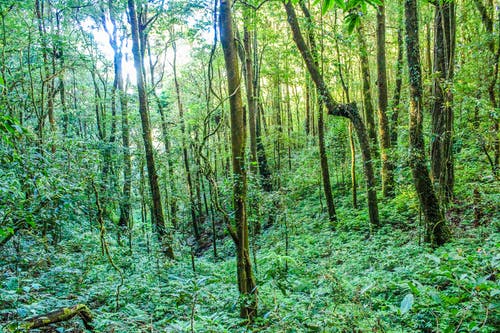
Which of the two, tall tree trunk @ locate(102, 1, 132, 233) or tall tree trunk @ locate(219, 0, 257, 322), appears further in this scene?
tall tree trunk @ locate(102, 1, 132, 233)

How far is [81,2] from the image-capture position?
13.2m

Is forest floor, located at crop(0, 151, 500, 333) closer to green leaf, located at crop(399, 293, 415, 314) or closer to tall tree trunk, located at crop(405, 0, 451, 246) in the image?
green leaf, located at crop(399, 293, 415, 314)

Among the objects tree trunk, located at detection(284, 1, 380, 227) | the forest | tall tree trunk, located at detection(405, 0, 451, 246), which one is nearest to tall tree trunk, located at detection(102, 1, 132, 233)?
the forest

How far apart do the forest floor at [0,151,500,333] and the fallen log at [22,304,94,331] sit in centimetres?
12

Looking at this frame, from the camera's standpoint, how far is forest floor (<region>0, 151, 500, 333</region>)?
3711 millimetres

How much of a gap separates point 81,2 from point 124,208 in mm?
8957

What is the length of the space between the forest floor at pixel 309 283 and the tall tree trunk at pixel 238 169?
466 mm

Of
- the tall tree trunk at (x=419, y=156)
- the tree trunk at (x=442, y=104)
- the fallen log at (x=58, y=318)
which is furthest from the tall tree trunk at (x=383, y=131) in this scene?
the fallen log at (x=58, y=318)

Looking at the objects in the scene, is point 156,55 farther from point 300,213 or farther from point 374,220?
point 374,220

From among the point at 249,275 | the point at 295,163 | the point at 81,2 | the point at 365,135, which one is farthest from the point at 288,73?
the point at 249,275

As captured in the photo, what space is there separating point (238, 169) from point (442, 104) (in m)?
5.37

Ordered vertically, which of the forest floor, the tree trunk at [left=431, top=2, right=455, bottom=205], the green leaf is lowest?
the forest floor

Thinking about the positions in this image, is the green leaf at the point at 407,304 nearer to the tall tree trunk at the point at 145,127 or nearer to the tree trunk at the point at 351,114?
the tree trunk at the point at 351,114

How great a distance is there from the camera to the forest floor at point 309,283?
12.2ft
